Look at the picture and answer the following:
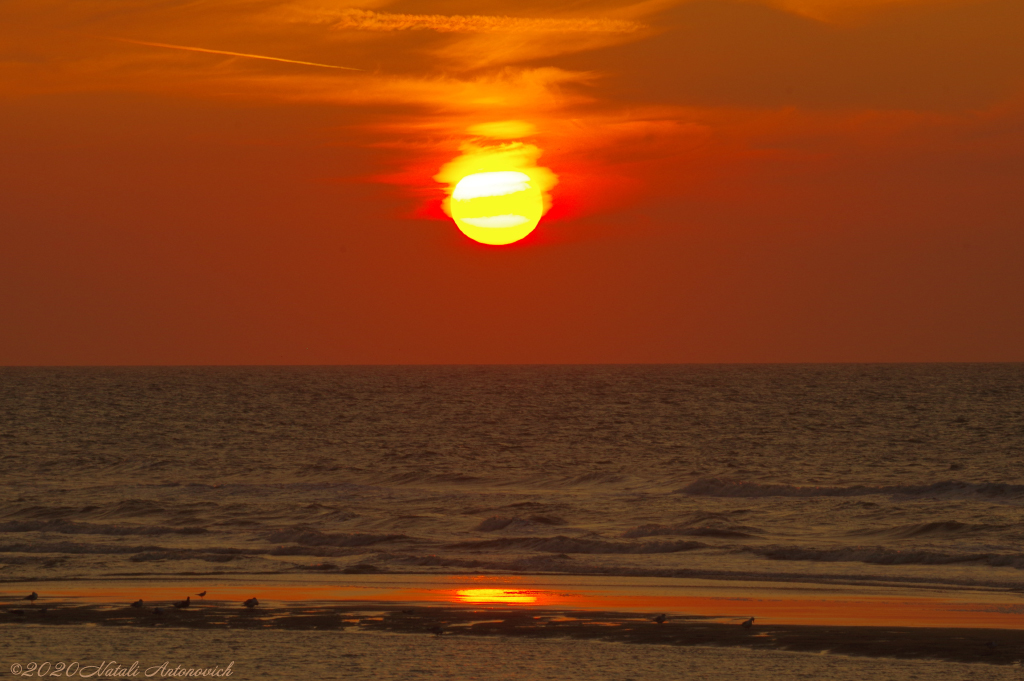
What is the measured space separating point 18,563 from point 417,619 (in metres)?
11.9

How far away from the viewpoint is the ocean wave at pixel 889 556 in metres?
25.6

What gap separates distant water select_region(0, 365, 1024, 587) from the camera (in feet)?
86.8

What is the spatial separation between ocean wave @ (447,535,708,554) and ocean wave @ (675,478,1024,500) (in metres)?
15.3

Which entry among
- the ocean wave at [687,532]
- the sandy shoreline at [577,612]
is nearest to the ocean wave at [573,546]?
the ocean wave at [687,532]

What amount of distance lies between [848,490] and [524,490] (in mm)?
13247

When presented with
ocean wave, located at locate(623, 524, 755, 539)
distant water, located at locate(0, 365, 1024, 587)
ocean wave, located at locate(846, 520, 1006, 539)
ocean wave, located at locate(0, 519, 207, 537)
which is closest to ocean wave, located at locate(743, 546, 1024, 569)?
distant water, located at locate(0, 365, 1024, 587)

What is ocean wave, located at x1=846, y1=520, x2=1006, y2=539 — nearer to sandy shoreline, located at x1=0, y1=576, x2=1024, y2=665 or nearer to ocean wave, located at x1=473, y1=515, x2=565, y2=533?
ocean wave, located at x1=473, y1=515, x2=565, y2=533

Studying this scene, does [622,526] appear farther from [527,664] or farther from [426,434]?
[426,434]

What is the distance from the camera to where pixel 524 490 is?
4659 cm

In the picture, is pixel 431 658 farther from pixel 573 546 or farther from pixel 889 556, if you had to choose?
pixel 889 556

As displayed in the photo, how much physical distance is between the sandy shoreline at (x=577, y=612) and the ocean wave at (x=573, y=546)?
4.43 m

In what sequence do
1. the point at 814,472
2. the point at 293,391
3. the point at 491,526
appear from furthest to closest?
1. the point at 293,391
2. the point at 814,472
3. the point at 491,526

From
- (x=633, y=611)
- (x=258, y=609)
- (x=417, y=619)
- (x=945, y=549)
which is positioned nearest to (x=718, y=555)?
(x=945, y=549)

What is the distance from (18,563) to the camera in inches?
1011
